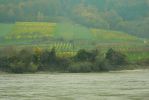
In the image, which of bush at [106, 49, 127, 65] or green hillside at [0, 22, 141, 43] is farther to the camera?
green hillside at [0, 22, 141, 43]

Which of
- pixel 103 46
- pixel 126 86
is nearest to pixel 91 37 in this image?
pixel 103 46

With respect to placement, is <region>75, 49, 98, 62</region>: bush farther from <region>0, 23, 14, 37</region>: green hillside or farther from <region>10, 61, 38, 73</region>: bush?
<region>0, 23, 14, 37</region>: green hillside

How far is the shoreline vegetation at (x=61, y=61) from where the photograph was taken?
10631 centimetres

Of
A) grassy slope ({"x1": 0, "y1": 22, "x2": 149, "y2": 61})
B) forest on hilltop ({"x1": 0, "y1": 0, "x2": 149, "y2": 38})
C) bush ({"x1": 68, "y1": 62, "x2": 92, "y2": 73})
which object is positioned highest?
forest on hilltop ({"x1": 0, "y1": 0, "x2": 149, "y2": 38})

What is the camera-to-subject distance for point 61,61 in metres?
Result: 111

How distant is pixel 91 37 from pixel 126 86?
7856cm

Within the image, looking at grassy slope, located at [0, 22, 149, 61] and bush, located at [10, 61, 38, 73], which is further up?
grassy slope, located at [0, 22, 149, 61]

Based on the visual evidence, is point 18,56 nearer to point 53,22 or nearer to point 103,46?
point 103,46

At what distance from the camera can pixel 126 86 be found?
210ft

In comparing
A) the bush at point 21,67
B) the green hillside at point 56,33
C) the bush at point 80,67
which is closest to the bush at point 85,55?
the bush at point 80,67

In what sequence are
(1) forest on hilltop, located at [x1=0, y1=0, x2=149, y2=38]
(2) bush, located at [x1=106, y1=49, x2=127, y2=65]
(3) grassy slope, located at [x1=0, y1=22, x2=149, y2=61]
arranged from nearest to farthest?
(2) bush, located at [x1=106, y1=49, x2=127, y2=65], (3) grassy slope, located at [x1=0, y1=22, x2=149, y2=61], (1) forest on hilltop, located at [x1=0, y1=0, x2=149, y2=38]

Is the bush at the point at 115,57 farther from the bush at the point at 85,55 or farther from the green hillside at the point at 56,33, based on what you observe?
the green hillside at the point at 56,33

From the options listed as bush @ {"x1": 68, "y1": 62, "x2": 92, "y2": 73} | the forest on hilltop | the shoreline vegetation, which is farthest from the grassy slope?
bush @ {"x1": 68, "y1": 62, "x2": 92, "y2": 73}

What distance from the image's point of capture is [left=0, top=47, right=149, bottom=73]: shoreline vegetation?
349 feet
